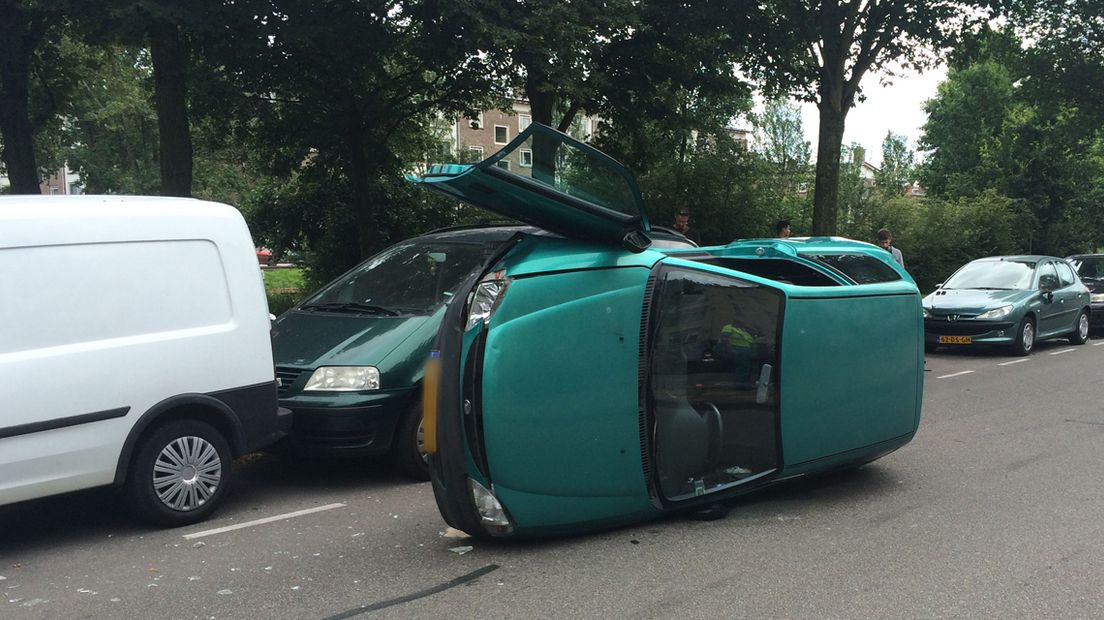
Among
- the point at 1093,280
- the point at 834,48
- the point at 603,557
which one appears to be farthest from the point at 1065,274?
the point at 603,557

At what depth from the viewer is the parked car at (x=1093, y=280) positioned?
18531mm

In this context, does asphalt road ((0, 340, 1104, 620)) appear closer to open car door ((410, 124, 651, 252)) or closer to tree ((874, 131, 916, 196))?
open car door ((410, 124, 651, 252))

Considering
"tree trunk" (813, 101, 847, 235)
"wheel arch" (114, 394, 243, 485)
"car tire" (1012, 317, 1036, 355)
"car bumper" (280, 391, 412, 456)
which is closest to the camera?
"wheel arch" (114, 394, 243, 485)

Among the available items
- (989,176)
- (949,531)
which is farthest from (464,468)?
(989,176)

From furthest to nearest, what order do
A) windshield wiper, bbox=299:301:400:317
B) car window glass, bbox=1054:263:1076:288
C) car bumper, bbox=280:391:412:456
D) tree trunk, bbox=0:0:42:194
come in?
car window glass, bbox=1054:263:1076:288 < tree trunk, bbox=0:0:42:194 < windshield wiper, bbox=299:301:400:317 < car bumper, bbox=280:391:412:456

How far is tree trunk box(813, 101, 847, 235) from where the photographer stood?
56.4 ft

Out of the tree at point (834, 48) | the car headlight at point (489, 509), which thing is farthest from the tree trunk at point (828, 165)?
the car headlight at point (489, 509)

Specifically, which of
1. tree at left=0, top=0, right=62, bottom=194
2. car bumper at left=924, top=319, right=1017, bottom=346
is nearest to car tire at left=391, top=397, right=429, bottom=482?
car bumper at left=924, top=319, right=1017, bottom=346

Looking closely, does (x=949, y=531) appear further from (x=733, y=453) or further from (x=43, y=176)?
(x=43, y=176)

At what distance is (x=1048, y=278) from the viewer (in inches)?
647

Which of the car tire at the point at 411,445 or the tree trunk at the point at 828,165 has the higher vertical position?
the tree trunk at the point at 828,165

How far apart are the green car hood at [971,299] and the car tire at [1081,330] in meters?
2.02

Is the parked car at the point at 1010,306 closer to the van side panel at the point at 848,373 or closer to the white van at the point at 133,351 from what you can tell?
the van side panel at the point at 848,373

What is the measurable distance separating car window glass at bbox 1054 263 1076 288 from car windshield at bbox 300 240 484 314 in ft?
45.0
